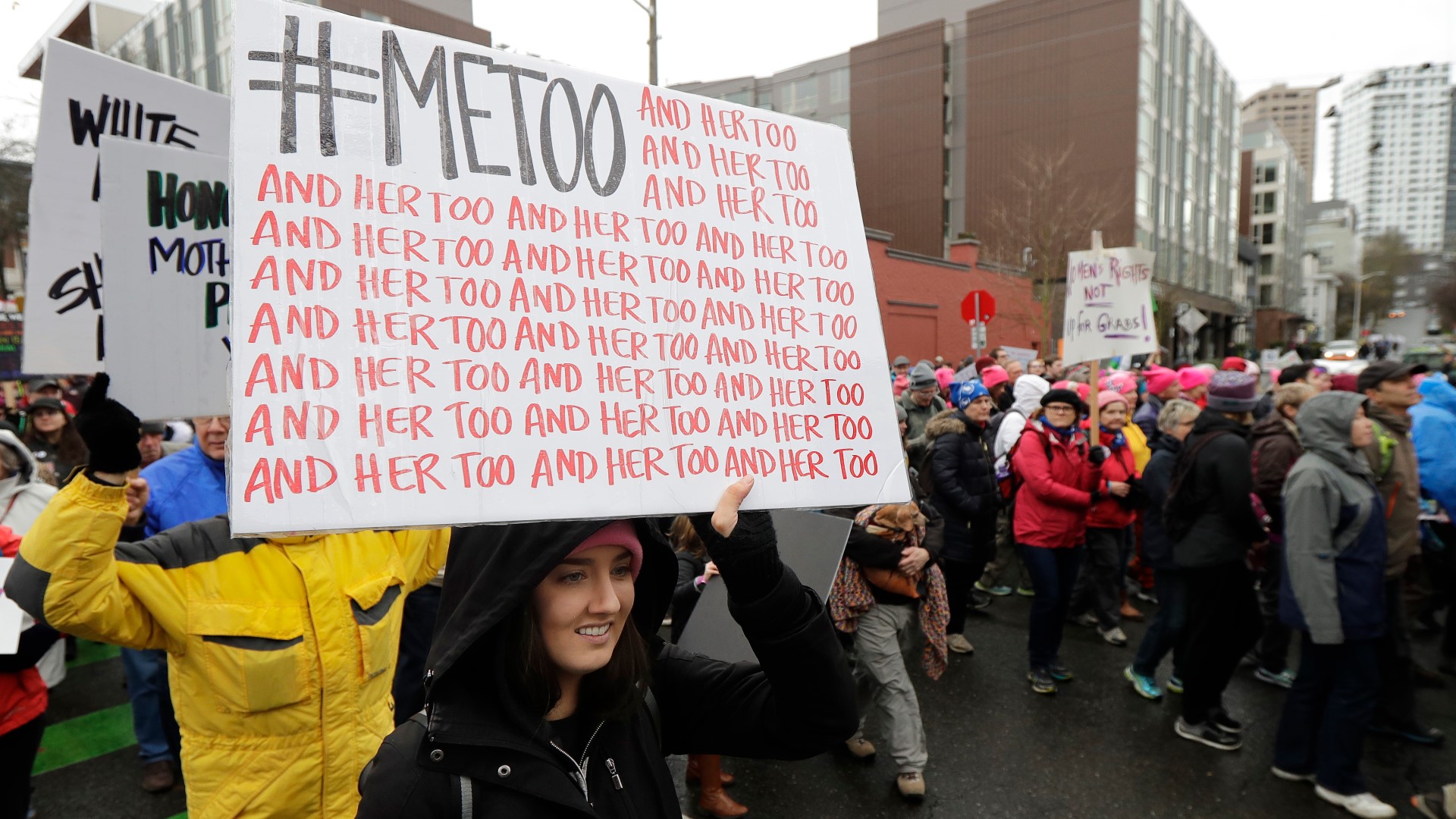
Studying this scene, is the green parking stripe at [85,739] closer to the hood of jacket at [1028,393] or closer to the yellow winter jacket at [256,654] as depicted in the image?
the yellow winter jacket at [256,654]

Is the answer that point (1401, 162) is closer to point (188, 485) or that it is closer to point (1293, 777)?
point (1293, 777)

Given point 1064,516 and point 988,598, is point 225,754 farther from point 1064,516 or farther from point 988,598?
point 988,598

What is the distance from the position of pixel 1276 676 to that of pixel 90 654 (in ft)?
28.8

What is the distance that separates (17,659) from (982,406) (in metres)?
5.21

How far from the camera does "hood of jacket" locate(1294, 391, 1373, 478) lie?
3.45 meters

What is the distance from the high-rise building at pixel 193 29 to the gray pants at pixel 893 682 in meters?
15.8

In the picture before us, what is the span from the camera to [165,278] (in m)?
2.19

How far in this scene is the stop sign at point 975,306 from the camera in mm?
13477

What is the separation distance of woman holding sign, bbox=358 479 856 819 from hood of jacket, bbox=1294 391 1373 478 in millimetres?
3268

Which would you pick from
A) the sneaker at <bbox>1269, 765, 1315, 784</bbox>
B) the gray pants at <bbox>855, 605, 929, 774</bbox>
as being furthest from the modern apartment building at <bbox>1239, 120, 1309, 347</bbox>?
the gray pants at <bbox>855, 605, 929, 774</bbox>

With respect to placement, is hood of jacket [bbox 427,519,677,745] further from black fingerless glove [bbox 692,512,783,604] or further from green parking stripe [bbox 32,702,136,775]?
green parking stripe [bbox 32,702,136,775]

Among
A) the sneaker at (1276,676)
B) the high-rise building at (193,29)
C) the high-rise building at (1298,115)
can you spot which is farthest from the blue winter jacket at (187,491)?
the high-rise building at (1298,115)

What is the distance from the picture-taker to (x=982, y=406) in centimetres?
545

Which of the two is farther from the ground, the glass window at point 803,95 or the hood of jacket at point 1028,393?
the glass window at point 803,95
